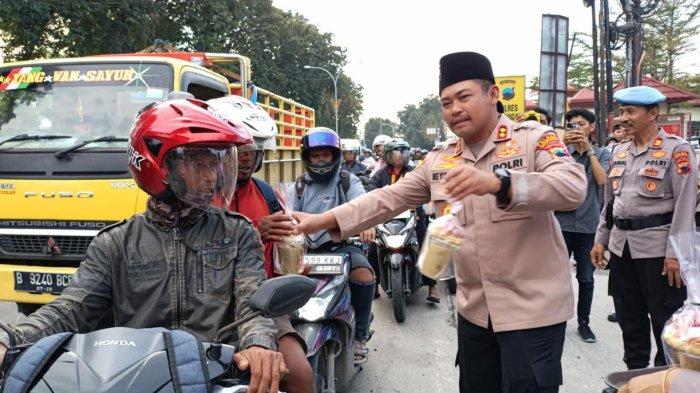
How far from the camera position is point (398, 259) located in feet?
18.8

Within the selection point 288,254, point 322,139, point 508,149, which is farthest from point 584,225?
point 288,254

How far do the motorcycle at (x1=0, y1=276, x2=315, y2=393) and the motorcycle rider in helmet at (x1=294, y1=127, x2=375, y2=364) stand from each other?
2481 mm

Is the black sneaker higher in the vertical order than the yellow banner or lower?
lower

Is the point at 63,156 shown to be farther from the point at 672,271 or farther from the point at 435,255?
the point at 672,271

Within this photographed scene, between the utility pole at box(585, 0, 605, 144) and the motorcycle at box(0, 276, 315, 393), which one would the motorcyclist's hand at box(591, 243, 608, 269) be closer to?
the motorcycle at box(0, 276, 315, 393)

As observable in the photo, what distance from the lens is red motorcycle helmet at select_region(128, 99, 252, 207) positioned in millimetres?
1834

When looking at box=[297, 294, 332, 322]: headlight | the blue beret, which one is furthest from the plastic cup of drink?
the blue beret

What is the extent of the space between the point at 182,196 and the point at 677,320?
1.66 metres

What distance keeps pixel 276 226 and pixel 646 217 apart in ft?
8.10

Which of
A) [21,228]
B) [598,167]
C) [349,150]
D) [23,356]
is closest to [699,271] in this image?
[23,356]

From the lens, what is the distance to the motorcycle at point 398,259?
5656mm

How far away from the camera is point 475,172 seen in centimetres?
187

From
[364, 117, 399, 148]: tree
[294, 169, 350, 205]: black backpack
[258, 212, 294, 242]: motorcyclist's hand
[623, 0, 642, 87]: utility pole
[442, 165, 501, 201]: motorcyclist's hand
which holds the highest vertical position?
[364, 117, 399, 148]: tree

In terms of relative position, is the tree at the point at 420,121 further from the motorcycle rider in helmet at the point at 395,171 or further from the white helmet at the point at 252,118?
the white helmet at the point at 252,118
